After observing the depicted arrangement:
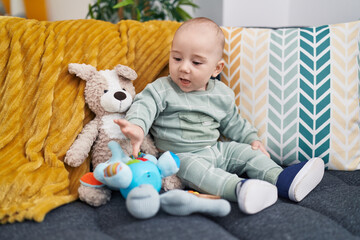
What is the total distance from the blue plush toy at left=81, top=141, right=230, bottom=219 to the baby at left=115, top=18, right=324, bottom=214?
0.29 feet

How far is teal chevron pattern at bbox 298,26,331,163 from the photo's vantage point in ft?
3.64

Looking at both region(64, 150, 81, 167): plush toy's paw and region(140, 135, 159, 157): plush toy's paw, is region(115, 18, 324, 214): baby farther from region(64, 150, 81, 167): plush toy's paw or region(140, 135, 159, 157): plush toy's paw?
region(64, 150, 81, 167): plush toy's paw

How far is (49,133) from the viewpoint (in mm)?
1007

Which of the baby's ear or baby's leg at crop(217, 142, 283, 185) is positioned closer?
baby's leg at crop(217, 142, 283, 185)

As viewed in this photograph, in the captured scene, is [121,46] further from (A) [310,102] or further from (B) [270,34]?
(A) [310,102]

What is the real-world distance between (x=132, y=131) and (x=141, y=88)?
0.30 metres

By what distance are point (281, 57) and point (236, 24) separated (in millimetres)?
1004

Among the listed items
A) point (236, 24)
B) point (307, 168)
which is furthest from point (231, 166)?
point (236, 24)

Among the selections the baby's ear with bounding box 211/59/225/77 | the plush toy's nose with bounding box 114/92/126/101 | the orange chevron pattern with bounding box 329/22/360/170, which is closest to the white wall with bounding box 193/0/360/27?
the orange chevron pattern with bounding box 329/22/360/170

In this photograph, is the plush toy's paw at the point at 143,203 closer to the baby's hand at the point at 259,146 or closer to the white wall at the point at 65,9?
the baby's hand at the point at 259,146

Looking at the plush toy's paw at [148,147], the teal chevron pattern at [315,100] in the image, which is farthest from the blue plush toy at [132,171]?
the teal chevron pattern at [315,100]

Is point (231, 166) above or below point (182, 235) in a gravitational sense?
below

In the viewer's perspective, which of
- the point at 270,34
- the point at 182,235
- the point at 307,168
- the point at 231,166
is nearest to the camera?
the point at 182,235

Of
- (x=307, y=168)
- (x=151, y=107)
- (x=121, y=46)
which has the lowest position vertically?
(x=307, y=168)
